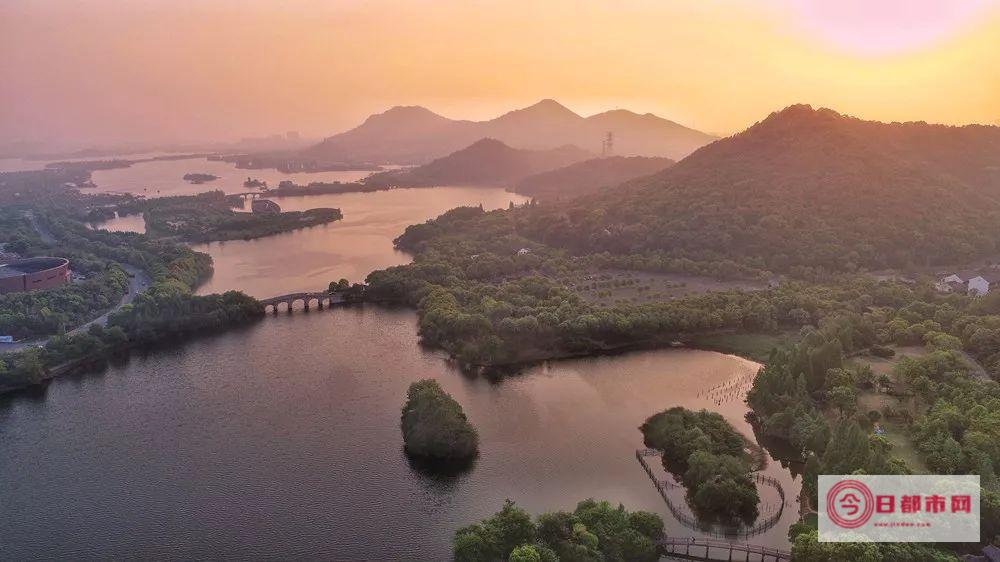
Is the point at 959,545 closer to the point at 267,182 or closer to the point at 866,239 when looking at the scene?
the point at 866,239

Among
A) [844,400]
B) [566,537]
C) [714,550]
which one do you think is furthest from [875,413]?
[566,537]

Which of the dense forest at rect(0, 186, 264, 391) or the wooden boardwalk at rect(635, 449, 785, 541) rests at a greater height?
the dense forest at rect(0, 186, 264, 391)

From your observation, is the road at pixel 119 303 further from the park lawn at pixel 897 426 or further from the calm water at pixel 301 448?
the park lawn at pixel 897 426

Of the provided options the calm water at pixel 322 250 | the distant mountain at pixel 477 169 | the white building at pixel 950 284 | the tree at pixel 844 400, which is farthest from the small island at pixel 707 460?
the distant mountain at pixel 477 169

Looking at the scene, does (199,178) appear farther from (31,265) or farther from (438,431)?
(438,431)

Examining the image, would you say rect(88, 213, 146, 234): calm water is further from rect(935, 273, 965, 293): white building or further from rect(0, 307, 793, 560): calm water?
rect(935, 273, 965, 293): white building

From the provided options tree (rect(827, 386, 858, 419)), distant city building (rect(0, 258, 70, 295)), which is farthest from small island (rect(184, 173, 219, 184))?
tree (rect(827, 386, 858, 419))
